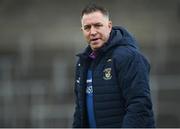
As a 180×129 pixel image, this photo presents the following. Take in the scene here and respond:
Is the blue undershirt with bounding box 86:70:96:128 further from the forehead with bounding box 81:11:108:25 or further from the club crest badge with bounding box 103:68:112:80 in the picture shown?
the forehead with bounding box 81:11:108:25

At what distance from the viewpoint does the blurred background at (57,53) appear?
12.8 meters

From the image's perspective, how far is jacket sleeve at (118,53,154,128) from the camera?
366cm

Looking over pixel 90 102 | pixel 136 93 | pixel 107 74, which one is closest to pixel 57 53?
pixel 90 102

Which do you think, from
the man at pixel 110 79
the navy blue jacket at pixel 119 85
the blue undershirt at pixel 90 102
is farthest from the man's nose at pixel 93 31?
the blue undershirt at pixel 90 102

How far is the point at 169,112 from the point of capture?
12750 millimetres

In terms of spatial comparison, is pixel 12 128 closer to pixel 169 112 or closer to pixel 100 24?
pixel 169 112

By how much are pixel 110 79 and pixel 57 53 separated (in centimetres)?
1248

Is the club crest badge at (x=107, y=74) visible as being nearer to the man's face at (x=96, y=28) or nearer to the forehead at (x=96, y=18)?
the man's face at (x=96, y=28)

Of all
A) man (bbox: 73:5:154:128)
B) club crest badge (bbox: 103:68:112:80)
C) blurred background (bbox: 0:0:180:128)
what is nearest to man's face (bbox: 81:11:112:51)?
man (bbox: 73:5:154:128)

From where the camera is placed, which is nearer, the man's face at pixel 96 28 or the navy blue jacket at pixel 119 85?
the navy blue jacket at pixel 119 85

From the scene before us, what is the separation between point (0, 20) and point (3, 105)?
5.12m

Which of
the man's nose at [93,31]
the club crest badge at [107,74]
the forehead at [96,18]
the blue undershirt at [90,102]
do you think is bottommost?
the blue undershirt at [90,102]

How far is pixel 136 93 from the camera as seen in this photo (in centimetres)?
368

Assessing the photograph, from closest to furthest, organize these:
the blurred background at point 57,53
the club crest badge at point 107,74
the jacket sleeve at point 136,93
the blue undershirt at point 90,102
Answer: the jacket sleeve at point 136,93
the club crest badge at point 107,74
the blue undershirt at point 90,102
the blurred background at point 57,53
